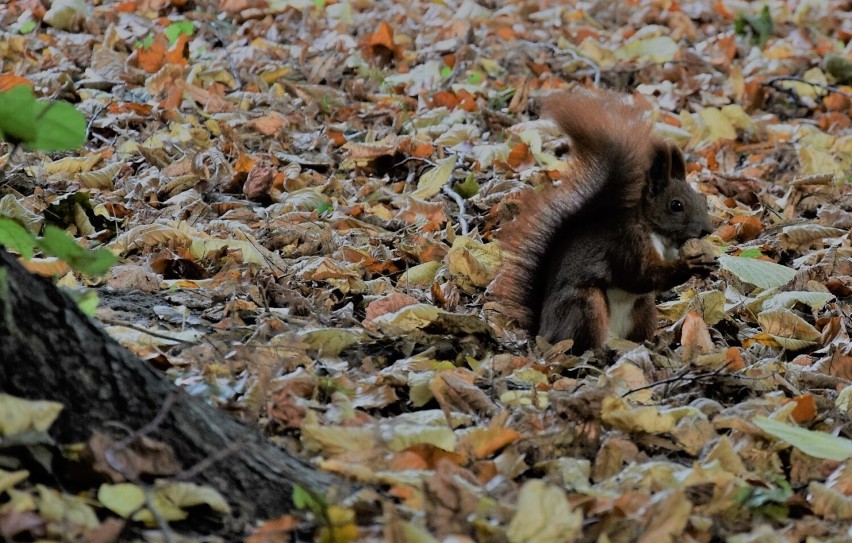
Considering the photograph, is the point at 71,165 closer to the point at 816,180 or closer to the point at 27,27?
the point at 27,27

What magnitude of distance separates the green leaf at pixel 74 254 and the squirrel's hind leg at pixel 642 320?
83.0 inches

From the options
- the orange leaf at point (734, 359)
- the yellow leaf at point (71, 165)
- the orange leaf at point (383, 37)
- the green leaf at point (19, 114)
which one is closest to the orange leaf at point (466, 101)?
the orange leaf at point (383, 37)

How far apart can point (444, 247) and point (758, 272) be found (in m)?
1.13

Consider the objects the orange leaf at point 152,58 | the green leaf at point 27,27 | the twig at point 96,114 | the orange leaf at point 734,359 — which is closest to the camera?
the orange leaf at point 734,359

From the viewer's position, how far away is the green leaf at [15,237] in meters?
2.19

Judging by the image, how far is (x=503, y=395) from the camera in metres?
2.77

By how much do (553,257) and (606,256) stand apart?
18 cm

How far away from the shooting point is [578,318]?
352 centimetres

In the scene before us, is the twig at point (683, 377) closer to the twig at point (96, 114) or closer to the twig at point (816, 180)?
the twig at point (816, 180)

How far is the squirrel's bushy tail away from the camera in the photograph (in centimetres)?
351

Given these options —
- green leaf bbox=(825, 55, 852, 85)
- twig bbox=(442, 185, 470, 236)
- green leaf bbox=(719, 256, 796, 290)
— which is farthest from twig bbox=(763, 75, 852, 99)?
green leaf bbox=(719, 256, 796, 290)

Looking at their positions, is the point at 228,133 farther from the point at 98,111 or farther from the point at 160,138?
the point at 98,111

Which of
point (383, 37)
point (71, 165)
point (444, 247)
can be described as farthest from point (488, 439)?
point (383, 37)

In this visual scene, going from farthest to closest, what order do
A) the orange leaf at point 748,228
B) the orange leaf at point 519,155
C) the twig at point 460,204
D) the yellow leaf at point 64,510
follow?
the orange leaf at point 519,155
the orange leaf at point 748,228
the twig at point 460,204
the yellow leaf at point 64,510
